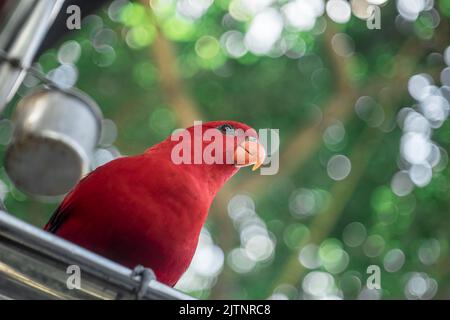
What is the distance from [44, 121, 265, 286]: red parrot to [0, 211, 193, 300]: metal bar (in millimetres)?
652

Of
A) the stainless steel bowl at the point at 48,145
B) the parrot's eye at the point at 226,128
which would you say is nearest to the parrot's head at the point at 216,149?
Answer: the parrot's eye at the point at 226,128

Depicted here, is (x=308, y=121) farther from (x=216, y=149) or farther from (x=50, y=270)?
(x=50, y=270)

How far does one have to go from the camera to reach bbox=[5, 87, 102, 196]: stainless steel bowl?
2139 mm

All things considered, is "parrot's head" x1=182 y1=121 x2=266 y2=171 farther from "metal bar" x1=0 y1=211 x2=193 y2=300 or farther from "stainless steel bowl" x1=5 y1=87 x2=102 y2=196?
"metal bar" x1=0 y1=211 x2=193 y2=300

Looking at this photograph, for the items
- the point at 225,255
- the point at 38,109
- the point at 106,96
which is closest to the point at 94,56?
the point at 106,96

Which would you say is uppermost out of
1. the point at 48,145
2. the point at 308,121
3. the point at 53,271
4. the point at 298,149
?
the point at 308,121

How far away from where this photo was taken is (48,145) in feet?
7.06

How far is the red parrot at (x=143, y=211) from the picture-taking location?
1.95 meters

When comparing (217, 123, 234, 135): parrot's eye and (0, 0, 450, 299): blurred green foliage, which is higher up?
(0, 0, 450, 299): blurred green foliage

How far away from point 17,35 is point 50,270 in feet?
2.16

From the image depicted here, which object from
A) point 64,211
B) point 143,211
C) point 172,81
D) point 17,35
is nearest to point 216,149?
point 143,211

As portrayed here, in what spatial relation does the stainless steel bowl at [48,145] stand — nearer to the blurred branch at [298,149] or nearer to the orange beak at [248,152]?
the orange beak at [248,152]

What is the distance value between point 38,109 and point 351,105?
251 centimetres

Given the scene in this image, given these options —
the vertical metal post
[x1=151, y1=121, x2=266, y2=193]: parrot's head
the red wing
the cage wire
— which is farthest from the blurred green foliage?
the cage wire
